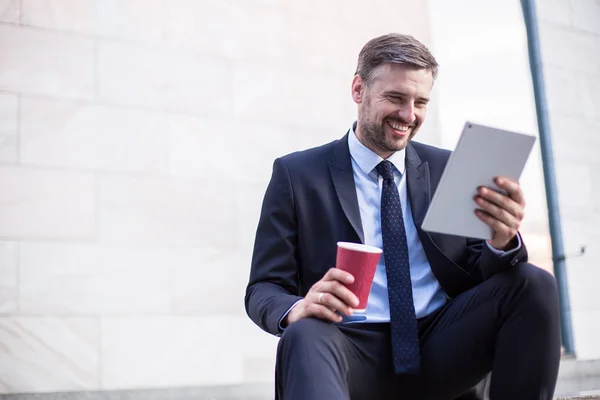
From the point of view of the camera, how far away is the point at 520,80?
548 centimetres

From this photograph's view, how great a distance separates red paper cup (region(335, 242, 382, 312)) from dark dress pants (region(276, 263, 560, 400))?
0.50 feet

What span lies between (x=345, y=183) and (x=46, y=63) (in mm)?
2150

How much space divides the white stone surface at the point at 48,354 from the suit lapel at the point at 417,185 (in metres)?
2.04

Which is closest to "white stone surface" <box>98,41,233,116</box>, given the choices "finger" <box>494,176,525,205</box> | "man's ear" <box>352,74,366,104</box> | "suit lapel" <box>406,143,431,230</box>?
"man's ear" <box>352,74,366,104</box>

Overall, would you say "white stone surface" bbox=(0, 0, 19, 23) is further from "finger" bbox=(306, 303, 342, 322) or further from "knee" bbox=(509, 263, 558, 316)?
"knee" bbox=(509, 263, 558, 316)

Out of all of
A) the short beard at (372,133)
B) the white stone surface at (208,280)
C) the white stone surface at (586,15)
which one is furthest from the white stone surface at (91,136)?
the white stone surface at (586,15)

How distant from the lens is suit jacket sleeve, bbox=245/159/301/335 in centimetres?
211

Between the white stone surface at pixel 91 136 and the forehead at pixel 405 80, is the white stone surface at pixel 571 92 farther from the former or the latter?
the forehead at pixel 405 80

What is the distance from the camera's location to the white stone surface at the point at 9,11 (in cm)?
362

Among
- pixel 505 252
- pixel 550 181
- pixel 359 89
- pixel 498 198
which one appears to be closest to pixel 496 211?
pixel 498 198

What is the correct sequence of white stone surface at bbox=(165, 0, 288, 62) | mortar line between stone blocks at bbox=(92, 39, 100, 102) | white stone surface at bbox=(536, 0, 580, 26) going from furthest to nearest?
1. white stone surface at bbox=(536, 0, 580, 26)
2. white stone surface at bbox=(165, 0, 288, 62)
3. mortar line between stone blocks at bbox=(92, 39, 100, 102)

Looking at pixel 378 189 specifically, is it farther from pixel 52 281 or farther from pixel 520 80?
pixel 520 80

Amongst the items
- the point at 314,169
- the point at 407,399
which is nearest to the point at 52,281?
the point at 314,169

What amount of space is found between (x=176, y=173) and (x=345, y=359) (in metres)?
2.34
